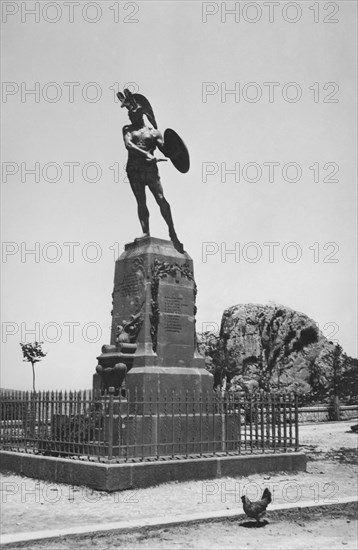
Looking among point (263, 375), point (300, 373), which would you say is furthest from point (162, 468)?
point (300, 373)

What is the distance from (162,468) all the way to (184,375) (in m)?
2.86

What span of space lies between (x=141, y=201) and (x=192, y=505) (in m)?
7.63

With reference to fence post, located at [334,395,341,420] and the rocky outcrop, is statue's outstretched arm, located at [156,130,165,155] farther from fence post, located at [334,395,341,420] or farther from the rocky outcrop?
the rocky outcrop

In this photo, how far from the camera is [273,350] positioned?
4847cm

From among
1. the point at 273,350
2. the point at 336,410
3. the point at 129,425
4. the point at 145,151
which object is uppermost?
the point at 145,151

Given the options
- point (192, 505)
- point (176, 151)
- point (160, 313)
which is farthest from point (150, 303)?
point (192, 505)

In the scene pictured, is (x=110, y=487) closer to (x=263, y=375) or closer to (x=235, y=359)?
(x=263, y=375)

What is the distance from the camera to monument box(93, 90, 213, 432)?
13.1 metres

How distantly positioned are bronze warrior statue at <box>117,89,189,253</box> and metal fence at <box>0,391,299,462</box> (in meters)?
3.81

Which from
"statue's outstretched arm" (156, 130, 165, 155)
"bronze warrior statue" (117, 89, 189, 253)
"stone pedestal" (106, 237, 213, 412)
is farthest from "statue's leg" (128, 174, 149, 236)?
"statue's outstretched arm" (156, 130, 165, 155)

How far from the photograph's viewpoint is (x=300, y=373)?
4638cm

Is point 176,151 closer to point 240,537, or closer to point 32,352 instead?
point 240,537

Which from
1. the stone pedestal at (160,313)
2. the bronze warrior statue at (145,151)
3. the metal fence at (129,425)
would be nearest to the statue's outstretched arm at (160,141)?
the bronze warrior statue at (145,151)

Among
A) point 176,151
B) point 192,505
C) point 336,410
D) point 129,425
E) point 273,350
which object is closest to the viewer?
point 192,505
